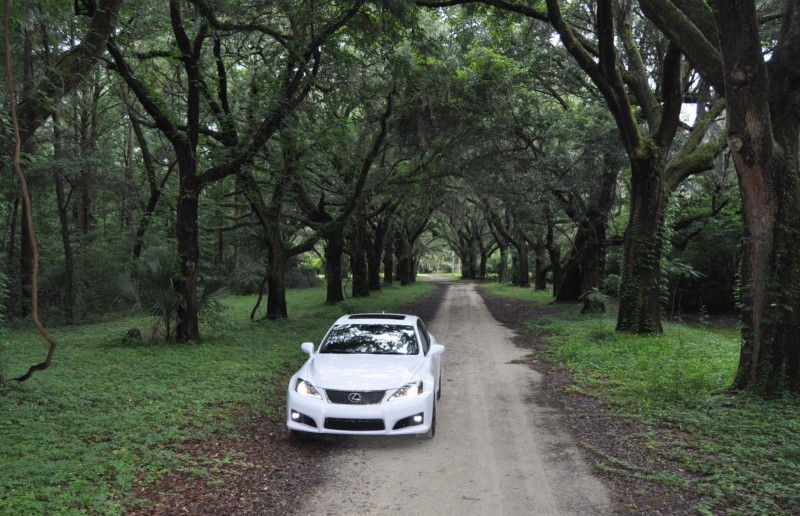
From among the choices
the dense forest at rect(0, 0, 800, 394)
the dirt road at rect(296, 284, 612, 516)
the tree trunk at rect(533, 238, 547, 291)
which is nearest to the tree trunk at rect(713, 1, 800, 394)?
the dense forest at rect(0, 0, 800, 394)

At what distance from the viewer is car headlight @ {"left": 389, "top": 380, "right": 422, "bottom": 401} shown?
599cm

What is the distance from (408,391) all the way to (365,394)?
20.1 inches

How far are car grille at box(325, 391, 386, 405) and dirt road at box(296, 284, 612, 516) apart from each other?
1.90ft

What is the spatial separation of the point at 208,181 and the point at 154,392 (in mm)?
6253

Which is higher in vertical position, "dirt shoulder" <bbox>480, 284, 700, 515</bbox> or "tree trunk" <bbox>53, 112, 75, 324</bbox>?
"tree trunk" <bbox>53, 112, 75, 324</bbox>

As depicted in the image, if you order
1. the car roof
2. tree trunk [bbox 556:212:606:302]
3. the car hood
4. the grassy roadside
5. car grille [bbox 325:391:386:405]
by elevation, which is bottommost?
the grassy roadside

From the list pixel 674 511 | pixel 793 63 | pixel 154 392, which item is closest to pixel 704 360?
pixel 793 63

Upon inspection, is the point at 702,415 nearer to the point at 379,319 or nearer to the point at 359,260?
the point at 379,319

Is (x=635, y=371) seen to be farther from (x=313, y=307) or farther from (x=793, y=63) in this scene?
(x=313, y=307)

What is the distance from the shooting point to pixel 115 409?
22.9ft

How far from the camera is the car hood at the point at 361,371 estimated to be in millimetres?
6047

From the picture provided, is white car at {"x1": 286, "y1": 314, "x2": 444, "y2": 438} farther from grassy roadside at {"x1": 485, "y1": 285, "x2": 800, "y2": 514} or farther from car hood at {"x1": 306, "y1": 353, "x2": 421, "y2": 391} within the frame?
grassy roadside at {"x1": 485, "y1": 285, "x2": 800, "y2": 514}

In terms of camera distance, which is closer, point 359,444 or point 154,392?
point 359,444

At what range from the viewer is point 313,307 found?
77.2 feet
